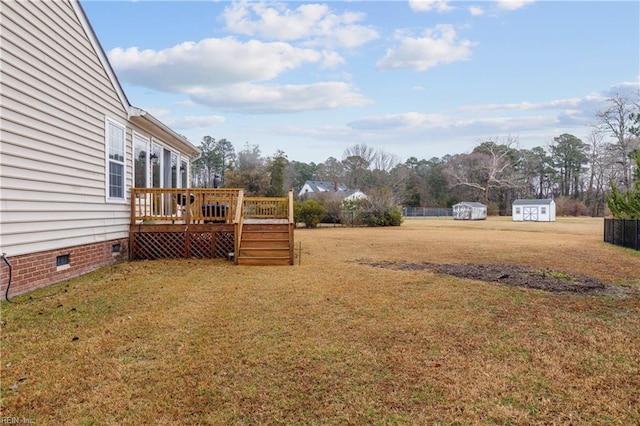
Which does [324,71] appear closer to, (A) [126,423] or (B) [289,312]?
(B) [289,312]

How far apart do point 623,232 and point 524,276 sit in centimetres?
1018

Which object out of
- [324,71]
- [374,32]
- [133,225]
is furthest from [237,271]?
[324,71]

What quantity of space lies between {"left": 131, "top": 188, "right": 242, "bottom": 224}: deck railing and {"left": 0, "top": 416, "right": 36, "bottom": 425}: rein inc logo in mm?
6882

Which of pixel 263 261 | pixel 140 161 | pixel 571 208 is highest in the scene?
pixel 140 161

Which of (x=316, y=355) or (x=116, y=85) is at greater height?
(x=116, y=85)

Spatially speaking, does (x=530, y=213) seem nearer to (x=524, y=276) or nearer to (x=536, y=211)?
(x=536, y=211)

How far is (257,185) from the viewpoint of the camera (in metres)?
34.5

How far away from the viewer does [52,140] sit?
5934 millimetres

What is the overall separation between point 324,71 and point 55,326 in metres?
15.7

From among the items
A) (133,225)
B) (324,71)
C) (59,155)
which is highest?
(324,71)

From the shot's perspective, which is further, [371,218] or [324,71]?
[371,218]

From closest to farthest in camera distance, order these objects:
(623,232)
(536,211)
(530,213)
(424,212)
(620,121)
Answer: (623,232)
(620,121)
(536,211)
(530,213)
(424,212)

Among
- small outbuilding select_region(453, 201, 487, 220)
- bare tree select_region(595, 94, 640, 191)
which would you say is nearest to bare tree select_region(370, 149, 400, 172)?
small outbuilding select_region(453, 201, 487, 220)

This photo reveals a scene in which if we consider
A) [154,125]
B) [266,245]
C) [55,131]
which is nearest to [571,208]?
[266,245]
